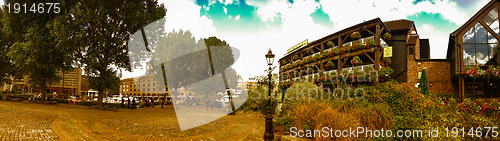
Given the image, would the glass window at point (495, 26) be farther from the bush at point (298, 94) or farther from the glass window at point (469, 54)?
the bush at point (298, 94)

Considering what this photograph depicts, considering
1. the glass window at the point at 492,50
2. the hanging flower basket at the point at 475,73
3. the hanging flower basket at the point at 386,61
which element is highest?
the glass window at the point at 492,50

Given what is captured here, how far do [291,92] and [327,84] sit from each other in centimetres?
1505

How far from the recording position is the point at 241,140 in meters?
8.74

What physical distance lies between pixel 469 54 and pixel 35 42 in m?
34.9

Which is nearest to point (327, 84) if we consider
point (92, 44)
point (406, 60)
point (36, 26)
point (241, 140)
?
point (406, 60)

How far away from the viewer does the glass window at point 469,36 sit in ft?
63.4

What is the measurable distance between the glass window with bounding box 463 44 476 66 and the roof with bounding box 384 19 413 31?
5.29 m

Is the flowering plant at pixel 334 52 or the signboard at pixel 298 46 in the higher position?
the signboard at pixel 298 46

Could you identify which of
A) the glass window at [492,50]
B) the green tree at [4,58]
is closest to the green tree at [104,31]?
the green tree at [4,58]

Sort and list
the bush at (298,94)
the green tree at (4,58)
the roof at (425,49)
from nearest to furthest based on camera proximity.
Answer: the bush at (298,94) < the green tree at (4,58) < the roof at (425,49)

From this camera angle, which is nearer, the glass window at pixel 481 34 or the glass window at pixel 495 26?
the glass window at pixel 495 26

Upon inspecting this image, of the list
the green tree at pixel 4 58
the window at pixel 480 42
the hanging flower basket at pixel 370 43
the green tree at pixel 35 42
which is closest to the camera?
the green tree at pixel 35 42

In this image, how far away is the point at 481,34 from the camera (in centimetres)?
1909

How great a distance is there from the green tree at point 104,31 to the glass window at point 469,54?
26748 mm
